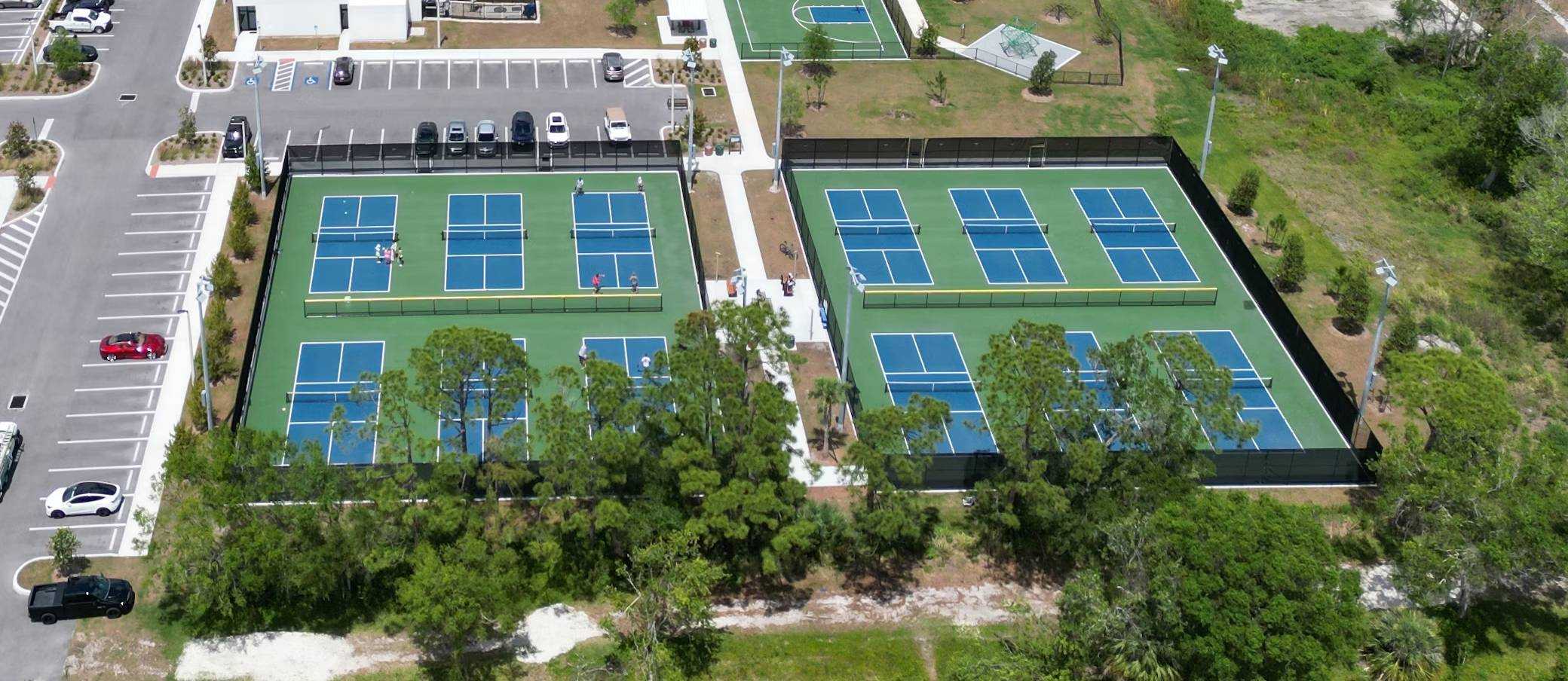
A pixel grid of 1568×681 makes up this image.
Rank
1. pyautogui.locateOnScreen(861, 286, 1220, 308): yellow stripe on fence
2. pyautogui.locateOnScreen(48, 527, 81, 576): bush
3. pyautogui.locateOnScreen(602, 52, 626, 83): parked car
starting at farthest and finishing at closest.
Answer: pyautogui.locateOnScreen(602, 52, 626, 83): parked car → pyautogui.locateOnScreen(861, 286, 1220, 308): yellow stripe on fence → pyautogui.locateOnScreen(48, 527, 81, 576): bush

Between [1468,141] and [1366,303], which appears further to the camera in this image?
[1468,141]

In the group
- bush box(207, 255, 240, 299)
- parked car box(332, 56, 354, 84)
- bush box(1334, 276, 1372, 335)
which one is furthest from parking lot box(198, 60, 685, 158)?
bush box(1334, 276, 1372, 335)

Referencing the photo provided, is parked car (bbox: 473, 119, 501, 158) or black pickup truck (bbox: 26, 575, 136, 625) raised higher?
Answer: parked car (bbox: 473, 119, 501, 158)

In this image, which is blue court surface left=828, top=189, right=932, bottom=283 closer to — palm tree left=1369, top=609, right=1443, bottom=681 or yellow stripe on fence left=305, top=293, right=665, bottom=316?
yellow stripe on fence left=305, top=293, right=665, bottom=316

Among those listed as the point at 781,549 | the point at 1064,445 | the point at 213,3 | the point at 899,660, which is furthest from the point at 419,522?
the point at 213,3

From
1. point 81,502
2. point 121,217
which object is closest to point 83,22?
point 121,217

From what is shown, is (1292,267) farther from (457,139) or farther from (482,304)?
(457,139)

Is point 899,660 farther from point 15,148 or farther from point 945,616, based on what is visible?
point 15,148
